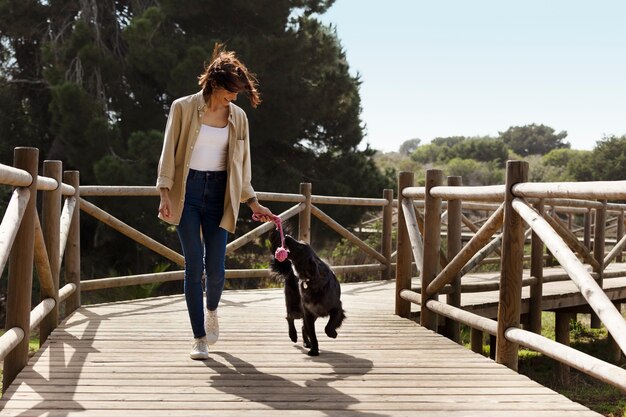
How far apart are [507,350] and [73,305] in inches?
139

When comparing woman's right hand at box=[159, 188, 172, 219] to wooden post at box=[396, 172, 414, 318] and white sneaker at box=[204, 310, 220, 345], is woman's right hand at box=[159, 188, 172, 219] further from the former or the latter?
wooden post at box=[396, 172, 414, 318]

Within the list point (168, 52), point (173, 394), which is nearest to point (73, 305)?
point (173, 394)

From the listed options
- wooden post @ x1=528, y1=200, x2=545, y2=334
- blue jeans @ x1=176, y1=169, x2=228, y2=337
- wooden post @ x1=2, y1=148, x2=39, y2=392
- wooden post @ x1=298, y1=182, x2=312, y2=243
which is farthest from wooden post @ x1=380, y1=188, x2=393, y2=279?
wooden post @ x1=2, y1=148, x2=39, y2=392

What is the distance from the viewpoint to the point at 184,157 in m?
4.25

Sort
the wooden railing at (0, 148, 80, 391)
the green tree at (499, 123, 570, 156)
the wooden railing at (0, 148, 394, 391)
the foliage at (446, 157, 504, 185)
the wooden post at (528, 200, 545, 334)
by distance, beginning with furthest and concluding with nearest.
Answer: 1. the green tree at (499, 123, 570, 156)
2. the foliage at (446, 157, 504, 185)
3. the wooden post at (528, 200, 545, 334)
4. the wooden railing at (0, 148, 394, 391)
5. the wooden railing at (0, 148, 80, 391)

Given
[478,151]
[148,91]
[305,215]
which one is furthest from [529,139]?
[305,215]

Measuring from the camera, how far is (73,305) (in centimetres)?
643

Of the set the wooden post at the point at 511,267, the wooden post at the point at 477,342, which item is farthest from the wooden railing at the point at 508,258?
the wooden post at the point at 477,342

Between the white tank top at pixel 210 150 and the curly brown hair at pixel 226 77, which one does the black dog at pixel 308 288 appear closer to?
the white tank top at pixel 210 150

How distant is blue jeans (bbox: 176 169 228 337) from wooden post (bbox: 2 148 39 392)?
770 millimetres

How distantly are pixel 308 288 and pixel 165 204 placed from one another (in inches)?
40.6

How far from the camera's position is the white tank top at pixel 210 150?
14.0 ft

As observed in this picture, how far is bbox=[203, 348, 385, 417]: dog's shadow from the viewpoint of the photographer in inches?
140

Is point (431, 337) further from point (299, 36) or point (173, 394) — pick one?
point (299, 36)
